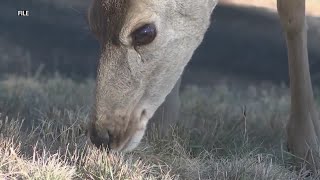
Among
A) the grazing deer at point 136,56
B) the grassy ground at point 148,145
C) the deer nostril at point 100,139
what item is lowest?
the grassy ground at point 148,145

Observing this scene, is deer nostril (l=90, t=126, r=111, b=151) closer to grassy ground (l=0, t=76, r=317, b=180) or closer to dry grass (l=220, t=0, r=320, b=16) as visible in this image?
grassy ground (l=0, t=76, r=317, b=180)

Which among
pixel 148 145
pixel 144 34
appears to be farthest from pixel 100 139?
pixel 148 145

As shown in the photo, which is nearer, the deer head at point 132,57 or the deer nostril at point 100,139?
the deer head at point 132,57

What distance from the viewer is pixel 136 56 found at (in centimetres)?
525

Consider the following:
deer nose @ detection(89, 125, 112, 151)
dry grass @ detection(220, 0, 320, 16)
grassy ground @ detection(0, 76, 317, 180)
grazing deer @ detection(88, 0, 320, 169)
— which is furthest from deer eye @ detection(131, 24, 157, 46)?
dry grass @ detection(220, 0, 320, 16)

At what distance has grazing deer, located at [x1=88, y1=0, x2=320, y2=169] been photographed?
5188mm

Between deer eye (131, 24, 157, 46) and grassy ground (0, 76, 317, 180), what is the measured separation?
2.47ft

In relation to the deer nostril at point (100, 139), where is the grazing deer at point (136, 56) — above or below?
above

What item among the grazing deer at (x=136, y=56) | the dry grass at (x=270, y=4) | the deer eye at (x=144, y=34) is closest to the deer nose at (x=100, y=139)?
the grazing deer at (x=136, y=56)

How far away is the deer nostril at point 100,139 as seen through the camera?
5.32 meters

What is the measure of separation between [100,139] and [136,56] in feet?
1.82

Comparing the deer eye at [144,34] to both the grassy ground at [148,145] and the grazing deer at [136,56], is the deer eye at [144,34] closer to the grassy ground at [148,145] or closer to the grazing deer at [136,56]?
the grazing deer at [136,56]

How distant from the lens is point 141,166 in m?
5.60

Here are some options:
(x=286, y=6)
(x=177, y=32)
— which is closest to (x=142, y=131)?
(x=177, y=32)
